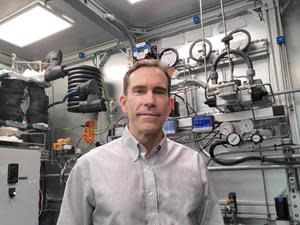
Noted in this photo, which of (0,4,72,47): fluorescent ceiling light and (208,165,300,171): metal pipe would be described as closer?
(208,165,300,171): metal pipe

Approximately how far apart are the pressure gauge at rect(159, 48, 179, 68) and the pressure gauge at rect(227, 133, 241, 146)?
1087mm

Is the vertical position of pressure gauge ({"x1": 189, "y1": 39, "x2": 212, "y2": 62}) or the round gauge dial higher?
pressure gauge ({"x1": 189, "y1": 39, "x2": 212, "y2": 62})

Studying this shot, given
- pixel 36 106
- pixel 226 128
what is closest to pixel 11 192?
pixel 36 106

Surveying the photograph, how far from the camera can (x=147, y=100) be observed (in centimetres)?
120

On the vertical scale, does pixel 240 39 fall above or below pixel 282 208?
above

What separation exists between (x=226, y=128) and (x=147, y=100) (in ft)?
3.95

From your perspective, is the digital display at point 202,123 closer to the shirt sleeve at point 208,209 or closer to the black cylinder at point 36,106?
the shirt sleeve at point 208,209

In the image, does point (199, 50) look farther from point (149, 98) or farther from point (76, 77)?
point (149, 98)

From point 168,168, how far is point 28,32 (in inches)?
105

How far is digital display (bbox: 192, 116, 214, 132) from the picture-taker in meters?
2.26

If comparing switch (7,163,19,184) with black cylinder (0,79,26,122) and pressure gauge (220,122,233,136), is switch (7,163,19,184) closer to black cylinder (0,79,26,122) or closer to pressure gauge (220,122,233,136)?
black cylinder (0,79,26,122)

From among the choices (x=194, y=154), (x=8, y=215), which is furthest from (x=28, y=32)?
(x=194, y=154)

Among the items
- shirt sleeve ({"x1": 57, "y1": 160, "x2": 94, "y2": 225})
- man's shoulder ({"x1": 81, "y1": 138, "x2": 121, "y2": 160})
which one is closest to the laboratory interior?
man's shoulder ({"x1": 81, "y1": 138, "x2": 121, "y2": 160})

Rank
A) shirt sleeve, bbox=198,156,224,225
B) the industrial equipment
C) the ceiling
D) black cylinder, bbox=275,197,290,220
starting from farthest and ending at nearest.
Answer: the ceiling → the industrial equipment → black cylinder, bbox=275,197,290,220 → shirt sleeve, bbox=198,156,224,225
